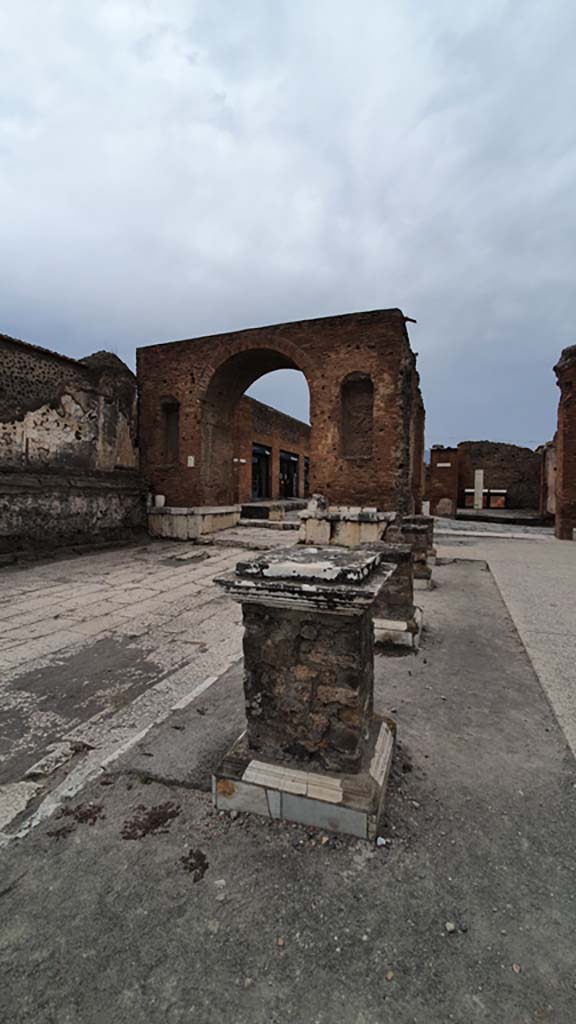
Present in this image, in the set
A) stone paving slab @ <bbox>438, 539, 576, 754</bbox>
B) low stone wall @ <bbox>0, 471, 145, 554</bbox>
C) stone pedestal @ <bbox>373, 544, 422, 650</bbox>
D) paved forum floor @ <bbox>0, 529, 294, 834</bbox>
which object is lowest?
paved forum floor @ <bbox>0, 529, 294, 834</bbox>

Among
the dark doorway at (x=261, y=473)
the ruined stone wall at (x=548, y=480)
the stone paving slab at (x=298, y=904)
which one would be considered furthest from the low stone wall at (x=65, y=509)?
the ruined stone wall at (x=548, y=480)

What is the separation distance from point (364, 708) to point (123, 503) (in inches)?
406

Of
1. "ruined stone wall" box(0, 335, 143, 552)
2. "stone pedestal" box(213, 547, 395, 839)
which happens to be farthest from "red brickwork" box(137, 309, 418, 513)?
"stone pedestal" box(213, 547, 395, 839)

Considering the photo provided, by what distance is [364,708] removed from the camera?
82.9 inches

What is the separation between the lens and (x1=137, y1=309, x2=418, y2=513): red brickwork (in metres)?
9.88

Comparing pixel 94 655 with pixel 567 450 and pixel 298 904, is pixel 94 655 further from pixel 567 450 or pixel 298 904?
pixel 567 450

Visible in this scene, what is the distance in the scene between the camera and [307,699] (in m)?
2.08

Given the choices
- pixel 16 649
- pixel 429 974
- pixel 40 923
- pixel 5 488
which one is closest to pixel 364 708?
pixel 429 974

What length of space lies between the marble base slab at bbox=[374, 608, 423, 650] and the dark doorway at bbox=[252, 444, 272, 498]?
61.6 ft

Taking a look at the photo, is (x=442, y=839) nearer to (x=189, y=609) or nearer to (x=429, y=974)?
(x=429, y=974)

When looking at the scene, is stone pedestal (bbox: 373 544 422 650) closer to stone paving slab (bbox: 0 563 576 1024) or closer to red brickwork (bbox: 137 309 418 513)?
stone paving slab (bbox: 0 563 576 1024)

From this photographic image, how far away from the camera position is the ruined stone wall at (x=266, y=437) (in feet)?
65.2

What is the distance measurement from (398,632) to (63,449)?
8.60 metres

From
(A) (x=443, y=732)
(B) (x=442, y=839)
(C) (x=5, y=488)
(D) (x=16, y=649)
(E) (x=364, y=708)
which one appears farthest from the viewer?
(C) (x=5, y=488)
